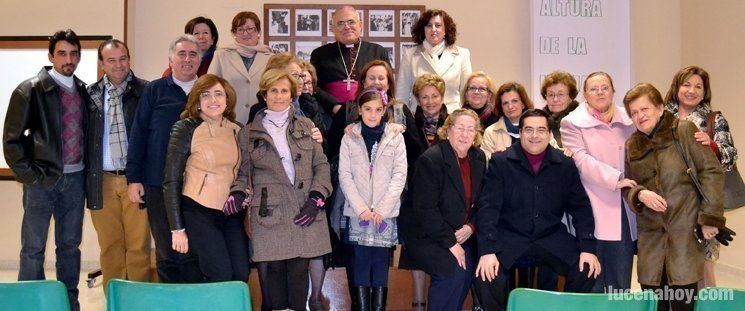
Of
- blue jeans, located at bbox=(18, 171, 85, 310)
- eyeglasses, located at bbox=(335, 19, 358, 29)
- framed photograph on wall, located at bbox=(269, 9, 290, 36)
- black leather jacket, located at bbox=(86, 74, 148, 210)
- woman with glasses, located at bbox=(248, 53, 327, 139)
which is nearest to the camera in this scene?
blue jeans, located at bbox=(18, 171, 85, 310)

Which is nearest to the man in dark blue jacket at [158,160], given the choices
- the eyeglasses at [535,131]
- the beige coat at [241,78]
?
the beige coat at [241,78]

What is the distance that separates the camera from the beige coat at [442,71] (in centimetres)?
468

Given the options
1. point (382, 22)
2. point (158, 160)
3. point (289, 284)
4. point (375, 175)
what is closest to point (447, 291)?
point (375, 175)

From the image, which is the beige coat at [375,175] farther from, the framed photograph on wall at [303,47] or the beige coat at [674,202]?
the framed photograph on wall at [303,47]

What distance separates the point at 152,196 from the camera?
145 inches

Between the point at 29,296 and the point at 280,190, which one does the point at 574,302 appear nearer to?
the point at 29,296

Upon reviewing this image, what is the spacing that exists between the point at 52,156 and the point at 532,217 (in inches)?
104

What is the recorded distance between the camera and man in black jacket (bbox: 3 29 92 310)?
12.2 feet

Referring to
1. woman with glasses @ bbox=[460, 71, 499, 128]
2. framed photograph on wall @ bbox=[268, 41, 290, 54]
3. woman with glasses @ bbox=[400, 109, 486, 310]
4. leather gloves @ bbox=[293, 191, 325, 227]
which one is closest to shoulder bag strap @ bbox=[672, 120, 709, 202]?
woman with glasses @ bbox=[400, 109, 486, 310]

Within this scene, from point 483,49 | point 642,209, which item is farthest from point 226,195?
point 483,49

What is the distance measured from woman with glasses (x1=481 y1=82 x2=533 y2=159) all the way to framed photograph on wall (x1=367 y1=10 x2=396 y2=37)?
2.46m

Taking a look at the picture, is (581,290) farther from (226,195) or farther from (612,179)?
(226,195)

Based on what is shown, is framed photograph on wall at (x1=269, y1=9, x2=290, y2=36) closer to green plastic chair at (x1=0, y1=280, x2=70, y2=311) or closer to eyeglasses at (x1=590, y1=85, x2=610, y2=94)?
eyeglasses at (x1=590, y1=85, x2=610, y2=94)

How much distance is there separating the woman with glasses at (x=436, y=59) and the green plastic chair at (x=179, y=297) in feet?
9.49
